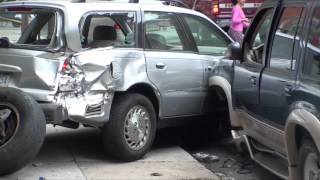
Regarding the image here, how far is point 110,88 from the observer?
21.6ft

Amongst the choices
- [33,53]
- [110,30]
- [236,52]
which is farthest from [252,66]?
[33,53]

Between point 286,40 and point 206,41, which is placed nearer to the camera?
point 286,40

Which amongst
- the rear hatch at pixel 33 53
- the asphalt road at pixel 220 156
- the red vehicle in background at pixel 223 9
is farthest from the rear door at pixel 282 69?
the red vehicle in background at pixel 223 9

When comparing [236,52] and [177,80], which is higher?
[236,52]

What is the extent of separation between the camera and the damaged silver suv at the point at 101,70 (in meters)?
6.13

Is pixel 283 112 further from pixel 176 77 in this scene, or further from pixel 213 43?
pixel 213 43

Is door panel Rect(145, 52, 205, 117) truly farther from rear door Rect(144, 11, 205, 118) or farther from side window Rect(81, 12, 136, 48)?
side window Rect(81, 12, 136, 48)

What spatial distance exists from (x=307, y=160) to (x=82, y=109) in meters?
2.46

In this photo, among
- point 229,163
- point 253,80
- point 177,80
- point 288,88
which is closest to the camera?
point 288,88

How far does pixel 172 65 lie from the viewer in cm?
734

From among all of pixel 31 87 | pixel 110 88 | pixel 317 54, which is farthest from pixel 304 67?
pixel 31 87

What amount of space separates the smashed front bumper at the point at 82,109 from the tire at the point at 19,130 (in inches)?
9.2

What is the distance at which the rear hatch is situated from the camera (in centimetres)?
630

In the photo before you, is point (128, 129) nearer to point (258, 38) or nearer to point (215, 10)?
point (258, 38)
